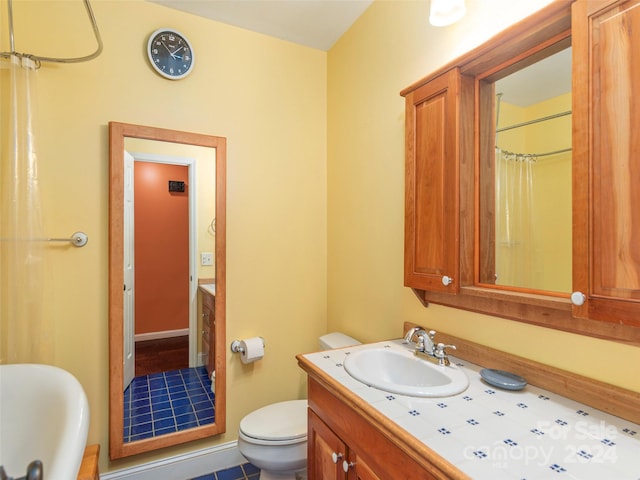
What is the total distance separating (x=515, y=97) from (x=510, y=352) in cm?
90

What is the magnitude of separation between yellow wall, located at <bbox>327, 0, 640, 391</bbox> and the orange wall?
0.94 metres

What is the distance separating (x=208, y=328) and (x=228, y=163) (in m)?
0.98

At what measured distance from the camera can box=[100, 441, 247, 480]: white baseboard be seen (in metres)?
1.77

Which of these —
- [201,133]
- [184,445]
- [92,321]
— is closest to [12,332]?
[92,321]

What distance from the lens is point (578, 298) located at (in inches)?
34.2

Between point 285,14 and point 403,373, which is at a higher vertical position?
point 285,14

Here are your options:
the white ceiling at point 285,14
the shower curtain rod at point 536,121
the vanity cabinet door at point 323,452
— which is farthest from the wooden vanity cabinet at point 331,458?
the white ceiling at point 285,14

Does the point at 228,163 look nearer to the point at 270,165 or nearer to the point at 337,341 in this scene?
the point at 270,165

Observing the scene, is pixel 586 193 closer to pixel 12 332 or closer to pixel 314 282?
pixel 314 282

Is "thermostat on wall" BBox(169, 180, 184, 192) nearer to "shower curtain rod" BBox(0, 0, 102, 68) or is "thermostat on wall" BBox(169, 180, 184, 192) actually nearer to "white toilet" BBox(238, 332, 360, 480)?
"shower curtain rod" BBox(0, 0, 102, 68)

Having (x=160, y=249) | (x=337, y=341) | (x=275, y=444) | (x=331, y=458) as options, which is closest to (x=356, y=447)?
(x=331, y=458)

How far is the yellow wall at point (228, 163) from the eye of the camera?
5.46 feet

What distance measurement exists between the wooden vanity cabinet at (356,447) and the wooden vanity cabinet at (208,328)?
2.79 ft

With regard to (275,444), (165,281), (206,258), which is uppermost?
(206,258)
